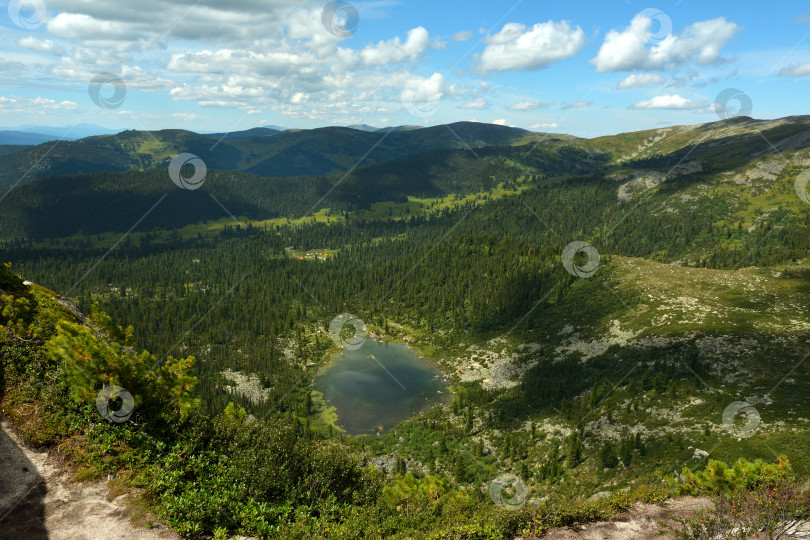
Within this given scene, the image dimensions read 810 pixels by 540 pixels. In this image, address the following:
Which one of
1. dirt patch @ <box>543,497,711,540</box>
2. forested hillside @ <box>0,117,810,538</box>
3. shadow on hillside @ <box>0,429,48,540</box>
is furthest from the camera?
forested hillside @ <box>0,117,810,538</box>

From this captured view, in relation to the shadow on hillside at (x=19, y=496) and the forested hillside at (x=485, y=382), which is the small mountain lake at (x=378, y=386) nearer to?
the forested hillside at (x=485, y=382)

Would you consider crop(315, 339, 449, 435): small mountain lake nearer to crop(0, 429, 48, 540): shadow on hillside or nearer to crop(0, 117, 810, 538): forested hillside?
crop(0, 117, 810, 538): forested hillside

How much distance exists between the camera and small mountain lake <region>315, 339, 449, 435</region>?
81.6m

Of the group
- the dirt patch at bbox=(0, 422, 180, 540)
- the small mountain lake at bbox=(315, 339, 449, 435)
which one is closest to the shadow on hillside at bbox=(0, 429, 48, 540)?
the dirt patch at bbox=(0, 422, 180, 540)

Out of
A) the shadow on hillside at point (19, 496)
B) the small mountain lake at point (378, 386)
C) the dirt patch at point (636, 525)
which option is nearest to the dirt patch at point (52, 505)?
the shadow on hillside at point (19, 496)

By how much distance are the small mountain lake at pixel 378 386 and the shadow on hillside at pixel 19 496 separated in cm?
6098

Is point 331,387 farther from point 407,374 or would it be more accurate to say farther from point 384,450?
point 384,450

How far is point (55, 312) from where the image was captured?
27.6 metres

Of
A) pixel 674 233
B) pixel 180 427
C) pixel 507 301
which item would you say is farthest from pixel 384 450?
pixel 674 233

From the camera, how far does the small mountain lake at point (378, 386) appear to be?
268 feet

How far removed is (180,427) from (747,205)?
820ft

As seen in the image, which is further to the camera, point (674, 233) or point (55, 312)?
point (674, 233)

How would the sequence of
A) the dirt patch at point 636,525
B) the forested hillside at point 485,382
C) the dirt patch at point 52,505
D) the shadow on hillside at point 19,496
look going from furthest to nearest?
the forested hillside at point 485,382 < the dirt patch at point 636,525 < the dirt patch at point 52,505 < the shadow on hillside at point 19,496

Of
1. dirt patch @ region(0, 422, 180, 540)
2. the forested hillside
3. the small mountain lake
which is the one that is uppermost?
dirt patch @ region(0, 422, 180, 540)
